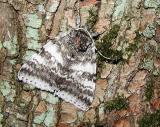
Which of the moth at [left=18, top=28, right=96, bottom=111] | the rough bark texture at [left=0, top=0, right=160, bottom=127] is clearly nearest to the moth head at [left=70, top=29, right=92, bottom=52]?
the moth at [left=18, top=28, right=96, bottom=111]

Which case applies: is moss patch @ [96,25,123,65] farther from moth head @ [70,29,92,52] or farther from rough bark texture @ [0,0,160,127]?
moth head @ [70,29,92,52]

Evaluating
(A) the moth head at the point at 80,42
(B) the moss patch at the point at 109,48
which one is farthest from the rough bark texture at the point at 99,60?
(A) the moth head at the point at 80,42

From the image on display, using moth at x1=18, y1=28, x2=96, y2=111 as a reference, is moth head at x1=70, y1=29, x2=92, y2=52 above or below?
above

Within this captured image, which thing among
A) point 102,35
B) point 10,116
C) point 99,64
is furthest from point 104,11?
point 10,116

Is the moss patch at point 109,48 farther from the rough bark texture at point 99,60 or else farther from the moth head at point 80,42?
the moth head at point 80,42

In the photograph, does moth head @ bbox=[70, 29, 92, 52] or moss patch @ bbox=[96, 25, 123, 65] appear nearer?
moss patch @ bbox=[96, 25, 123, 65]
